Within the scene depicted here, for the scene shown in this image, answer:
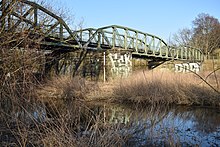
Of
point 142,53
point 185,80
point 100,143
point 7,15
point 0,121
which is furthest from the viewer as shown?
point 142,53

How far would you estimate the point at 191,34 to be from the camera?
154 feet

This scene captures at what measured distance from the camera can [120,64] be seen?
18.0 m

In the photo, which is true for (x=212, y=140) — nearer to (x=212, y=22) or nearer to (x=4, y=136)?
(x=4, y=136)

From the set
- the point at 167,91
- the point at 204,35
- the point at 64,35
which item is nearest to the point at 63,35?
the point at 64,35

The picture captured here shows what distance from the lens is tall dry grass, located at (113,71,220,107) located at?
1001cm

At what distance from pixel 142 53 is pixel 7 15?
64.3 feet

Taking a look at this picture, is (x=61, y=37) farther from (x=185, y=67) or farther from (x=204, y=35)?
(x=204, y=35)

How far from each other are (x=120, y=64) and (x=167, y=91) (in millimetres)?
7594

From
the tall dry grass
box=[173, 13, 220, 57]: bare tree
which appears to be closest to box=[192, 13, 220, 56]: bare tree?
box=[173, 13, 220, 57]: bare tree

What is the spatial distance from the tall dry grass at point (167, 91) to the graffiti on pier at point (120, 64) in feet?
16.3

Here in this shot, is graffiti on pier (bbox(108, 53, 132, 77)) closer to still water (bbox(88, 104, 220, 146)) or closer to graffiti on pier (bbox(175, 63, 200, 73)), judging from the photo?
graffiti on pier (bbox(175, 63, 200, 73))

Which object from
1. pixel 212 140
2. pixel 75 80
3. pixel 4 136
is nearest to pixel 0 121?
pixel 4 136

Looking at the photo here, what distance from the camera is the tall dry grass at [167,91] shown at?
394 inches

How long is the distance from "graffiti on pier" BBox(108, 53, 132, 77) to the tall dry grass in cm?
497
